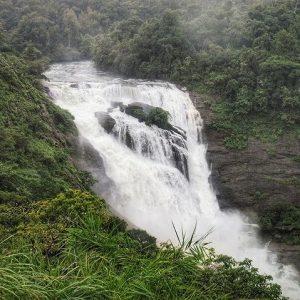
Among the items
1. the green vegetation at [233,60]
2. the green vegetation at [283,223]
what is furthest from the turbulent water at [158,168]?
the green vegetation at [233,60]

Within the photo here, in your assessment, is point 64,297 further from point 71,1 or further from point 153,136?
point 71,1

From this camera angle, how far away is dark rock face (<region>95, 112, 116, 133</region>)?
2317 centimetres

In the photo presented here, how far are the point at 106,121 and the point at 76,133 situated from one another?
7.03 feet

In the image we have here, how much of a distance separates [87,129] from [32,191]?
8748 mm

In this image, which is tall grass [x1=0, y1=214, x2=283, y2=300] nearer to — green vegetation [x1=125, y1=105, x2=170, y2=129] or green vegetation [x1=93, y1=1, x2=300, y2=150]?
green vegetation [x1=125, y1=105, x2=170, y2=129]

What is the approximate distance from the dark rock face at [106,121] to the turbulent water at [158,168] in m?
0.06

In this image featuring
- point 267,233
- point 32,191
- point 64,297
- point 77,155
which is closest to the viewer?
point 64,297

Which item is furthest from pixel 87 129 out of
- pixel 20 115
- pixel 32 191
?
pixel 32 191

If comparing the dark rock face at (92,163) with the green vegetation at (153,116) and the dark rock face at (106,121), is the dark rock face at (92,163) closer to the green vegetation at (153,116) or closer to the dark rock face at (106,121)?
the dark rock face at (106,121)

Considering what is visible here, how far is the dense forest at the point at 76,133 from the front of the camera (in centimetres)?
459

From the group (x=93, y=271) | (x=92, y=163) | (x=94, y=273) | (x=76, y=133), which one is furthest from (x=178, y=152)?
(x=94, y=273)

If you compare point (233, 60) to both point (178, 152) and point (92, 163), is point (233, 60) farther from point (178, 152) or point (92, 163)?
point (92, 163)

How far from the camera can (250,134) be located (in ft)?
88.6

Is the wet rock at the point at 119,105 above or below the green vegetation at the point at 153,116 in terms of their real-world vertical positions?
above
